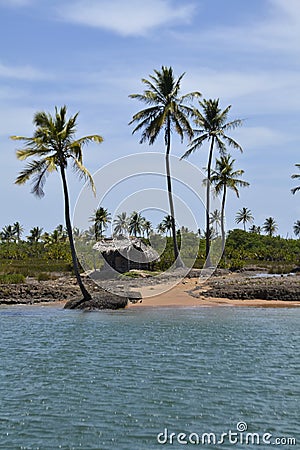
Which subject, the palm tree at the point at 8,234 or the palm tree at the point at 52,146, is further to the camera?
the palm tree at the point at 8,234

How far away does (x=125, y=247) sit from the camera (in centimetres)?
4441

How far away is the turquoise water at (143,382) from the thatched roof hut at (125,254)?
23272mm

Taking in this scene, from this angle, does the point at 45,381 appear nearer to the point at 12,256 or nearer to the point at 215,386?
the point at 215,386

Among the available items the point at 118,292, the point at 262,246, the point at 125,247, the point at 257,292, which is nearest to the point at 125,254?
the point at 125,247

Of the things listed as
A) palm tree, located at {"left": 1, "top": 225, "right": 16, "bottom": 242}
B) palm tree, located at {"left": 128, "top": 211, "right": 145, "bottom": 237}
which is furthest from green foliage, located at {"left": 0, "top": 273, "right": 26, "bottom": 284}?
palm tree, located at {"left": 1, "top": 225, "right": 16, "bottom": 242}

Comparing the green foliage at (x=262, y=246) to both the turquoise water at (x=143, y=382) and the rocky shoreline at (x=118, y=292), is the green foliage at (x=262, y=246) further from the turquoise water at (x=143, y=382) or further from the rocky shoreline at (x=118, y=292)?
the turquoise water at (x=143, y=382)

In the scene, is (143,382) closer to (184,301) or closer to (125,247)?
(184,301)

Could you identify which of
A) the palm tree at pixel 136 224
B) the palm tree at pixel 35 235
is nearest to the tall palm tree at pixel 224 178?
the palm tree at pixel 136 224

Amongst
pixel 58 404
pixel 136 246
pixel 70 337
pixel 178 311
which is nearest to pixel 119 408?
pixel 58 404

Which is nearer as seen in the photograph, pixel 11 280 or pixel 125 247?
pixel 11 280

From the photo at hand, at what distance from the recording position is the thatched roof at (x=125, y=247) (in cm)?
4453

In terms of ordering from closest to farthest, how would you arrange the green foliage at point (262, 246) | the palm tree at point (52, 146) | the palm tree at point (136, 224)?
the palm tree at point (52, 146) → the palm tree at point (136, 224) → the green foliage at point (262, 246)

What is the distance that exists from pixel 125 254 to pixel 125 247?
0.55m

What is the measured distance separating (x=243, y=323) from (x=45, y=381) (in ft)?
34.0
